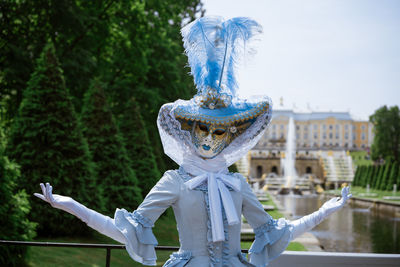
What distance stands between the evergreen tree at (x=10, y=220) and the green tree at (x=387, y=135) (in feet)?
165

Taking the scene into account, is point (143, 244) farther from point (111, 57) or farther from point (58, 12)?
point (111, 57)

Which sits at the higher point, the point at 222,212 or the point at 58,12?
the point at 58,12

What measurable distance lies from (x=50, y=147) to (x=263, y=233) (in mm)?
6513

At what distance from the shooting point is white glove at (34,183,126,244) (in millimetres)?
2506

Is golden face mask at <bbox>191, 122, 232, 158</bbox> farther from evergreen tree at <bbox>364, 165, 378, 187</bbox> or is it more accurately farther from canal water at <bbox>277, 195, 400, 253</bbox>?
evergreen tree at <bbox>364, 165, 378, 187</bbox>

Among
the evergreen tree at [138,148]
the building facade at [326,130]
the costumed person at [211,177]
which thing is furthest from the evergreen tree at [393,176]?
the building facade at [326,130]

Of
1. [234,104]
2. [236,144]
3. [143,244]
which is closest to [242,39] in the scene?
[234,104]

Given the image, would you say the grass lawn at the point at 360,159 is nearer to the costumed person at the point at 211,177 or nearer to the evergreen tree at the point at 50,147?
the evergreen tree at the point at 50,147

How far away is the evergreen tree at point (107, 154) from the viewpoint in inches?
421

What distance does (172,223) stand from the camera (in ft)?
Result: 42.2

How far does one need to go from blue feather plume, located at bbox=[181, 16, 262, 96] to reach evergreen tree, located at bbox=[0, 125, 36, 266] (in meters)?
4.12

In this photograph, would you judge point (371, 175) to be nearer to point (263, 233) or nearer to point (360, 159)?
point (360, 159)

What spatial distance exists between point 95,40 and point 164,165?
15.5 feet

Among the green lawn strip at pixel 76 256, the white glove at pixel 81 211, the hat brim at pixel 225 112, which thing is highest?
the hat brim at pixel 225 112
